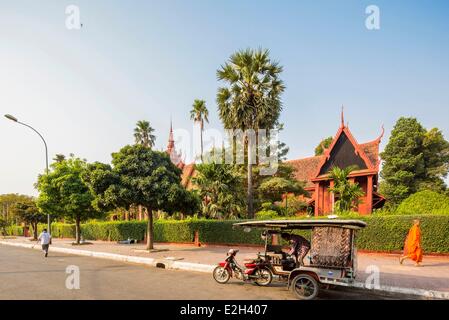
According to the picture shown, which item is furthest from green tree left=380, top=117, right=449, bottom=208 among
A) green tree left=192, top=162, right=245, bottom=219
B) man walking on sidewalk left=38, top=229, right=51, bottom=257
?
man walking on sidewalk left=38, top=229, right=51, bottom=257

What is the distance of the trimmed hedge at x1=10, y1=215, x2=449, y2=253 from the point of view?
50.3ft

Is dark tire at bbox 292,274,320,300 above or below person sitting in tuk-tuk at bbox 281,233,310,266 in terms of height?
below

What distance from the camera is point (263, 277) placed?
10039 mm

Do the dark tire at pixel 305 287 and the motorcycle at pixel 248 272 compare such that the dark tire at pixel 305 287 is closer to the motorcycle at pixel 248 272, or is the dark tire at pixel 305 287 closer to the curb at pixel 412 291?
the motorcycle at pixel 248 272

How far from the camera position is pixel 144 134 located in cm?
5156

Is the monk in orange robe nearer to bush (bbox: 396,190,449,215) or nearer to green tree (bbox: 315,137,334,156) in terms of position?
bush (bbox: 396,190,449,215)

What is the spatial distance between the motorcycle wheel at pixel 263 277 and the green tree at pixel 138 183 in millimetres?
9761

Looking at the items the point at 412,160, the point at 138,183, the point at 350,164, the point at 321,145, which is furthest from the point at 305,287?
the point at 321,145

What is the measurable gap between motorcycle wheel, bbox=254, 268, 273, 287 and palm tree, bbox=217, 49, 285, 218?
15070 mm

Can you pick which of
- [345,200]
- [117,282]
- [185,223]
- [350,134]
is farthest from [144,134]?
[117,282]

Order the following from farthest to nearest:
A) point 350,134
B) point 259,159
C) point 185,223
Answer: point 259,159 → point 350,134 → point 185,223

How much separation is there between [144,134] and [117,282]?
42.7 m

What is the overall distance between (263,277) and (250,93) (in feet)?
58.3
